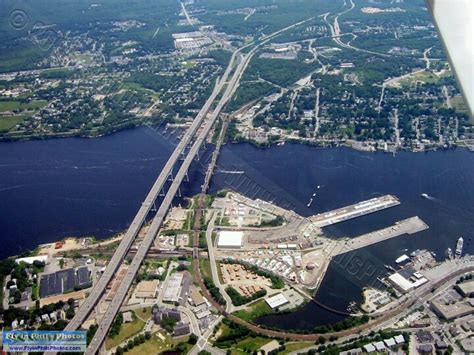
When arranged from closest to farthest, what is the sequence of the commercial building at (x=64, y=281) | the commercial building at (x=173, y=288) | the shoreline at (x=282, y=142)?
the commercial building at (x=173, y=288) < the commercial building at (x=64, y=281) < the shoreline at (x=282, y=142)

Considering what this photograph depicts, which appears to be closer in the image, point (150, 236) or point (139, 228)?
point (150, 236)

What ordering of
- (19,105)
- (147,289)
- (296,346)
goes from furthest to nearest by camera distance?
(19,105) < (147,289) < (296,346)

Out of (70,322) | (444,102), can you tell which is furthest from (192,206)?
(444,102)

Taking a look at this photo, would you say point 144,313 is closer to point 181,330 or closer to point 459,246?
point 181,330

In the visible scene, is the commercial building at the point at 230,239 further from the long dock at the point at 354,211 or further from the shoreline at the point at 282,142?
the shoreline at the point at 282,142

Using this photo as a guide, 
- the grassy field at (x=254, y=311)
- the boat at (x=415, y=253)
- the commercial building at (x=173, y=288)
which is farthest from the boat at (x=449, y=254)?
the commercial building at (x=173, y=288)

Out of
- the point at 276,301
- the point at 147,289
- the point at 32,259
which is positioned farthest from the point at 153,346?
the point at 32,259
